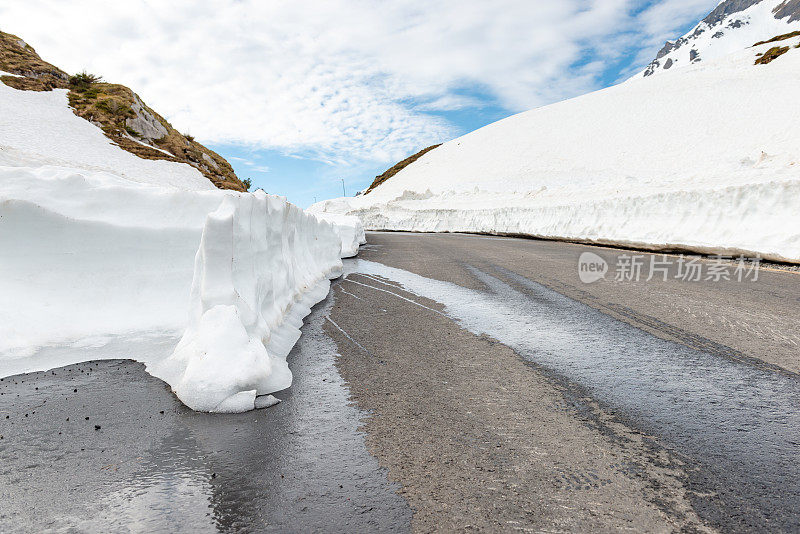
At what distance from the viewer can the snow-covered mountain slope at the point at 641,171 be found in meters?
10.5

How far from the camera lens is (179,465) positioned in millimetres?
2254

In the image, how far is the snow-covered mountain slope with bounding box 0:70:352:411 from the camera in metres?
3.24

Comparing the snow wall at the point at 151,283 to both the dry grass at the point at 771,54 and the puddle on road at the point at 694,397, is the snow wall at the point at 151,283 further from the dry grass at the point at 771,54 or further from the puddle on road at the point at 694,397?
the dry grass at the point at 771,54

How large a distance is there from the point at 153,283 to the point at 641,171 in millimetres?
36189

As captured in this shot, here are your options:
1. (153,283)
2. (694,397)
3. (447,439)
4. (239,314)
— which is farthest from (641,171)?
(447,439)

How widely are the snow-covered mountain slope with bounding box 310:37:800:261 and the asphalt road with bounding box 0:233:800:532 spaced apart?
23.5ft

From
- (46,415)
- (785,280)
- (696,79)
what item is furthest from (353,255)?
(696,79)

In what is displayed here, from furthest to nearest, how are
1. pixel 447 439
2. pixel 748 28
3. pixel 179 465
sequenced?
pixel 748 28 → pixel 447 439 → pixel 179 465

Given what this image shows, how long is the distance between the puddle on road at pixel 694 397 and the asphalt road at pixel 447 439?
0.01 metres

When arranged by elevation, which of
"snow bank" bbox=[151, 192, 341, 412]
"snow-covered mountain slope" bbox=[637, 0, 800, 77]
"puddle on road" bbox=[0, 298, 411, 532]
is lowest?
"puddle on road" bbox=[0, 298, 411, 532]

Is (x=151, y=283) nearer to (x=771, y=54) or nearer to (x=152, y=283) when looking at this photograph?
(x=152, y=283)

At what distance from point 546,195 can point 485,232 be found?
4.08 meters

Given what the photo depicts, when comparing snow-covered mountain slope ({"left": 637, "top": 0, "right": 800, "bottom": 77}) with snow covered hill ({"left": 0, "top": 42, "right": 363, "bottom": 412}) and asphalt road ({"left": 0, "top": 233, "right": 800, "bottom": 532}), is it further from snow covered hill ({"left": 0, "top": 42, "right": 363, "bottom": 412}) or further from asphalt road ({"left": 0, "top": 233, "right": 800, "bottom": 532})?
snow covered hill ({"left": 0, "top": 42, "right": 363, "bottom": 412})

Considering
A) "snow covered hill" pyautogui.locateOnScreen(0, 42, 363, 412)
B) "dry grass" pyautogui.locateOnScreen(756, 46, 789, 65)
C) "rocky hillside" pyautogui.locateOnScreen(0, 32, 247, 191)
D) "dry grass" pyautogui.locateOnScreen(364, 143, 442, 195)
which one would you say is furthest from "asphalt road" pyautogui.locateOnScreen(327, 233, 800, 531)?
"dry grass" pyautogui.locateOnScreen(364, 143, 442, 195)
